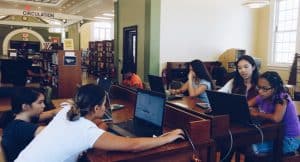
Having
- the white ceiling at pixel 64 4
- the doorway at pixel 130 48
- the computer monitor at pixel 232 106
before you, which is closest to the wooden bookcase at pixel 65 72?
the doorway at pixel 130 48

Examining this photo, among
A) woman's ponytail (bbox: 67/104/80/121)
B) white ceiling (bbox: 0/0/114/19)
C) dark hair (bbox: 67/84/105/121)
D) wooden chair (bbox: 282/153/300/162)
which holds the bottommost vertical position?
wooden chair (bbox: 282/153/300/162)

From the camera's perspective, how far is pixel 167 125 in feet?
7.52

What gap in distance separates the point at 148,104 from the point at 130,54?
18.5 ft

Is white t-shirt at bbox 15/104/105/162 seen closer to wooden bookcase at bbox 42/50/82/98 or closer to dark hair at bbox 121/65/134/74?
wooden bookcase at bbox 42/50/82/98

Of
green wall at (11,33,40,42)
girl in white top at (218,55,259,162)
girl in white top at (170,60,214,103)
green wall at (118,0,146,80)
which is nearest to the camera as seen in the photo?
girl in white top at (218,55,259,162)

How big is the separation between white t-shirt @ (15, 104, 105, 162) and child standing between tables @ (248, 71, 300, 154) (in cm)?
144

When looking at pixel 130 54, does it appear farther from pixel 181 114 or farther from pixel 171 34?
pixel 181 114

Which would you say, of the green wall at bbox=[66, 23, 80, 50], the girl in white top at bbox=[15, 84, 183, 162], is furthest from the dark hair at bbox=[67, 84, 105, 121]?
the green wall at bbox=[66, 23, 80, 50]

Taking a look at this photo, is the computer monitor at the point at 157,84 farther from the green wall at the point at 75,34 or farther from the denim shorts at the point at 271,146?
the green wall at the point at 75,34

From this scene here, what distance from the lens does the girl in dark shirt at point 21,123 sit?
5.48 ft

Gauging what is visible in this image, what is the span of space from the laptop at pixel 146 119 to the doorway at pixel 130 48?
509 centimetres

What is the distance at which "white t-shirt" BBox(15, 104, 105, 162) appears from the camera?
1.43 metres

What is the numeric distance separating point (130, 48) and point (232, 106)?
5.73 meters

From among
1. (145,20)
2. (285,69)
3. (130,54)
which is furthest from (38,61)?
(285,69)
